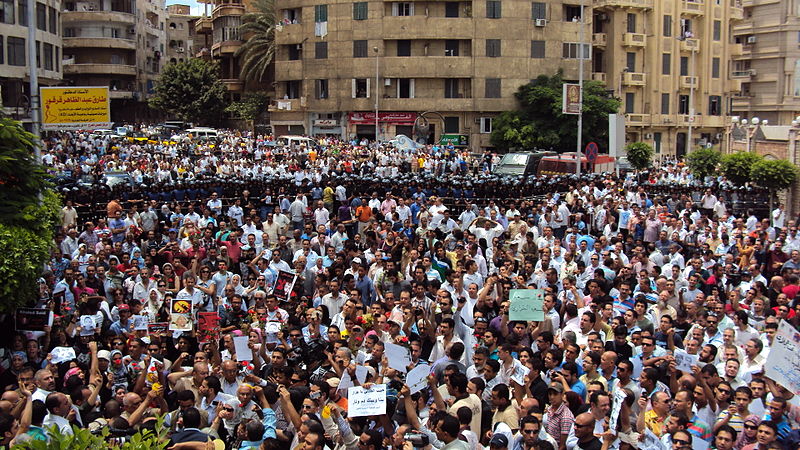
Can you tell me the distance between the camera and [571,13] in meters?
54.4

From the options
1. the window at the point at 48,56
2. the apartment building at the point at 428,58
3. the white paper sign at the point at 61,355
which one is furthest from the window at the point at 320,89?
the white paper sign at the point at 61,355

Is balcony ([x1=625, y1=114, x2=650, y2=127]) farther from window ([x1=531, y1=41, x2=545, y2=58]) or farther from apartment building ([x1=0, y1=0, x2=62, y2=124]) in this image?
apartment building ([x1=0, y1=0, x2=62, y2=124])

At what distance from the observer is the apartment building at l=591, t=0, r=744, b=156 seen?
55.0 m

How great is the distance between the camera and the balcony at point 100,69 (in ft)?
219

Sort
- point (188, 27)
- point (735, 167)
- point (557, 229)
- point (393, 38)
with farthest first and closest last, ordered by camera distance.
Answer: point (188, 27) < point (393, 38) < point (735, 167) < point (557, 229)

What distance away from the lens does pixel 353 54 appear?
2087 inches

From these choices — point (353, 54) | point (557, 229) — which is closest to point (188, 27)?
point (353, 54)

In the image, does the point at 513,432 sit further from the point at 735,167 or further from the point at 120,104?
the point at 120,104

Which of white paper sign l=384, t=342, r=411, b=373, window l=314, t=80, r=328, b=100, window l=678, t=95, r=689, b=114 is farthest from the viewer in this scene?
window l=678, t=95, r=689, b=114

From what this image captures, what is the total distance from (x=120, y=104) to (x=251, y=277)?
203 ft

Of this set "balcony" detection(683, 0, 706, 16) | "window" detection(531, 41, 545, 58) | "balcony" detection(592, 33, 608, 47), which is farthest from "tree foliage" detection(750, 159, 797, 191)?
"balcony" detection(683, 0, 706, 16)

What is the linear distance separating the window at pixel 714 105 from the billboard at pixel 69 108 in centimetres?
4636

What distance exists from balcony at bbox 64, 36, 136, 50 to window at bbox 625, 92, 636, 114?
37.5 metres

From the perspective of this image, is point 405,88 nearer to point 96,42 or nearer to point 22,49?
point 22,49
